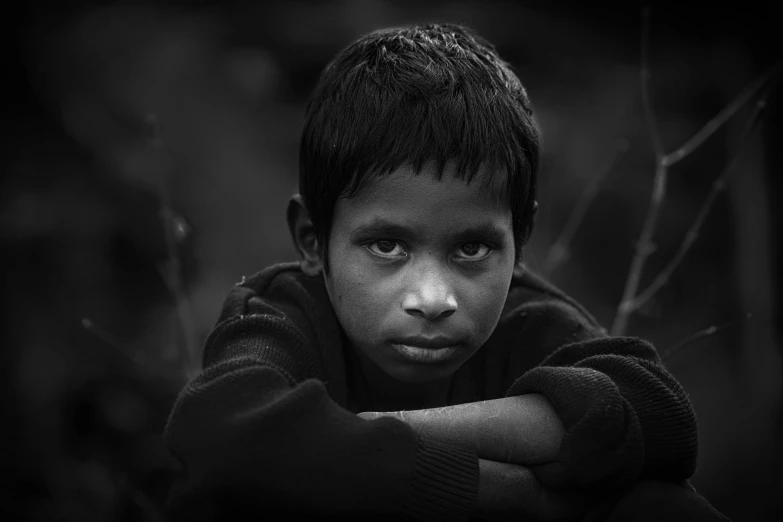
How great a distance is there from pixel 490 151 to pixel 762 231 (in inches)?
127

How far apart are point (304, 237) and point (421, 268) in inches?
17.9

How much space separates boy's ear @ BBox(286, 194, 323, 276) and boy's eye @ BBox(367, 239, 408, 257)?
0.95 ft

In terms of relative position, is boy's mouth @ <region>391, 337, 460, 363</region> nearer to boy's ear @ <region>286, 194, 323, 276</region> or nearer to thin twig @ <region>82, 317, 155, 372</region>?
boy's ear @ <region>286, 194, 323, 276</region>

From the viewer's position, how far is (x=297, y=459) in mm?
1560

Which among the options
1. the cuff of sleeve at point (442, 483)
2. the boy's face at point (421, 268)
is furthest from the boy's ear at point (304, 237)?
the cuff of sleeve at point (442, 483)

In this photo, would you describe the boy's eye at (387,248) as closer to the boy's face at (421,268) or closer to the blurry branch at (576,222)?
the boy's face at (421,268)

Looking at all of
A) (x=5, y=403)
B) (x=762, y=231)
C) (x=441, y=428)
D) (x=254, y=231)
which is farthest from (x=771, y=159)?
(x=5, y=403)

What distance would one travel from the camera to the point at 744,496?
4.13 m

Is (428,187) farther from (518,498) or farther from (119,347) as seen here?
(119,347)

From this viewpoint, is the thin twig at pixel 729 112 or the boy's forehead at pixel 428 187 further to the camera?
the thin twig at pixel 729 112

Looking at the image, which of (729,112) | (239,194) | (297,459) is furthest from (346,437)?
(239,194)

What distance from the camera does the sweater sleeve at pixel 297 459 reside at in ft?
5.11

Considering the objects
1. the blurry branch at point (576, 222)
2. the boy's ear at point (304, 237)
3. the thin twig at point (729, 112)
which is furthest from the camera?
the blurry branch at point (576, 222)

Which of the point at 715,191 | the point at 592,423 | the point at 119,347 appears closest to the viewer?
the point at 592,423
